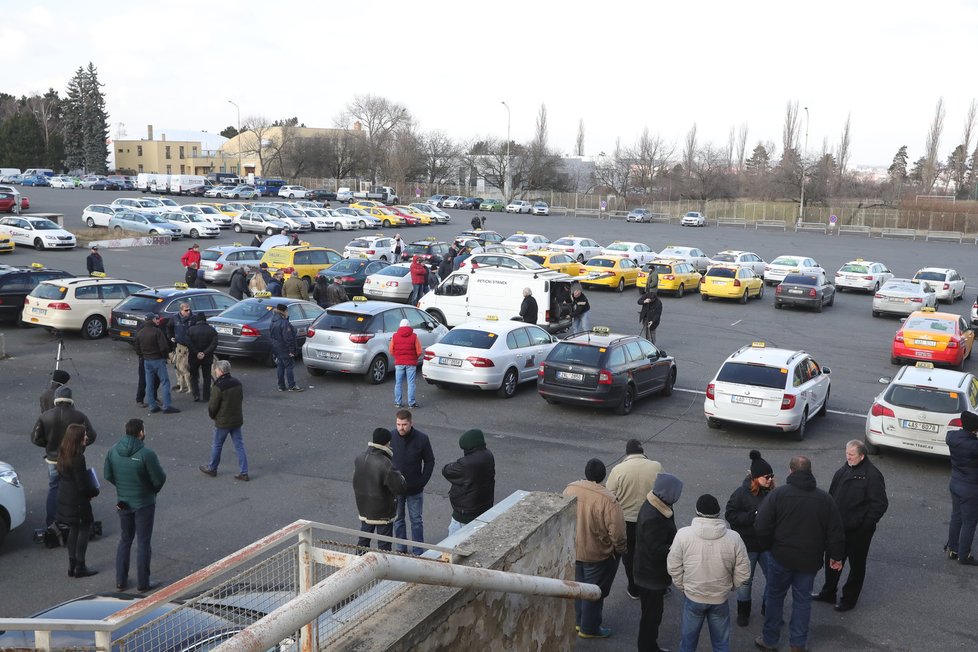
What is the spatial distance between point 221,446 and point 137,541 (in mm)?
3153

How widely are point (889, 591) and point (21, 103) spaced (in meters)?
140

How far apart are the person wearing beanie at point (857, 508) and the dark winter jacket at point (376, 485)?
4425 millimetres

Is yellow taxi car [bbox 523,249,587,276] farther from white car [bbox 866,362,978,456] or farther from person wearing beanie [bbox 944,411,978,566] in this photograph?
person wearing beanie [bbox 944,411,978,566]

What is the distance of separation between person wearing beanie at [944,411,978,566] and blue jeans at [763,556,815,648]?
9.95 ft

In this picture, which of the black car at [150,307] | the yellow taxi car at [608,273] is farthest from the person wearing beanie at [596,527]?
the yellow taxi car at [608,273]

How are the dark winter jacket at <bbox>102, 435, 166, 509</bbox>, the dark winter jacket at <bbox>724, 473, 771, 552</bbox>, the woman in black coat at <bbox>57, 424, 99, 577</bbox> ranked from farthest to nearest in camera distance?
1. the woman in black coat at <bbox>57, 424, 99, 577</bbox>
2. the dark winter jacket at <bbox>102, 435, 166, 509</bbox>
3. the dark winter jacket at <bbox>724, 473, 771, 552</bbox>

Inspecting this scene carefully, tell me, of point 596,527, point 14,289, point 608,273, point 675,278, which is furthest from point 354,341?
point 675,278

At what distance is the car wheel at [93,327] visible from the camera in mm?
20502

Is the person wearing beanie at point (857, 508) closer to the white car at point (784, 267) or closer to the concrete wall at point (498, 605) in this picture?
the concrete wall at point (498, 605)

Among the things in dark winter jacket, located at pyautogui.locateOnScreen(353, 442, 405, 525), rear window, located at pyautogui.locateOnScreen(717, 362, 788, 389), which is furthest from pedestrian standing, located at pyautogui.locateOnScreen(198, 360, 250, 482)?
rear window, located at pyautogui.locateOnScreen(717, 362, 788, 389)

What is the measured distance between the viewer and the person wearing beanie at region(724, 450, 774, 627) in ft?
26.3

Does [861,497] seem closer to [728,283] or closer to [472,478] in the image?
[472,478]

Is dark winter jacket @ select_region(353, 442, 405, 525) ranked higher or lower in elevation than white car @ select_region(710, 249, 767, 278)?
lower

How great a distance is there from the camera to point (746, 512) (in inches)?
316
